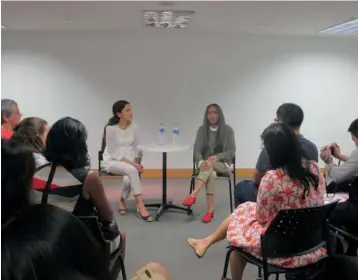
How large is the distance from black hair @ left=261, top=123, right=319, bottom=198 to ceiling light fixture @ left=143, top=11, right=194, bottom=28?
2.73 metres

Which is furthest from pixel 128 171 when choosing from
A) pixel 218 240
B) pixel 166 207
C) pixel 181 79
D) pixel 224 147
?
pixel 181 79

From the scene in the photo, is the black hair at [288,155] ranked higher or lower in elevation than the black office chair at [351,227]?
higher

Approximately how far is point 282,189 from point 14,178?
153 cm

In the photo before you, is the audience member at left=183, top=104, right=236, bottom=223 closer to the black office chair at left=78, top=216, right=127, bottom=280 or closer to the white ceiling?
the white ceiling

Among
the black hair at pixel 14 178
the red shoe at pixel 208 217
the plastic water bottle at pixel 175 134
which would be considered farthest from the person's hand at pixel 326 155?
the black hair at pixel 14 178

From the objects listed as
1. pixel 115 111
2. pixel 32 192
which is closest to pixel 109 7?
pixel 115 111

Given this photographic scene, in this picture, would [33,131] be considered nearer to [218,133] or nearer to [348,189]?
[218,133]

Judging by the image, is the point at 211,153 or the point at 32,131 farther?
the point at 211,153

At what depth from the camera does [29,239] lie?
1058 mm

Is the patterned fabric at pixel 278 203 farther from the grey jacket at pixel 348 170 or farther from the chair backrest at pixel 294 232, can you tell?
the grey jacket at pixel 348 170

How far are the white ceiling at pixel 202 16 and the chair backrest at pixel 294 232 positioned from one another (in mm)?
2672

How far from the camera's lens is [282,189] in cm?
228

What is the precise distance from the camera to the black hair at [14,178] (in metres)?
1.12

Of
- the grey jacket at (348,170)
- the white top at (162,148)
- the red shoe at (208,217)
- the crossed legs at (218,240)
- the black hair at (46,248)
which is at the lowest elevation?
the red shoe at (208,217)
